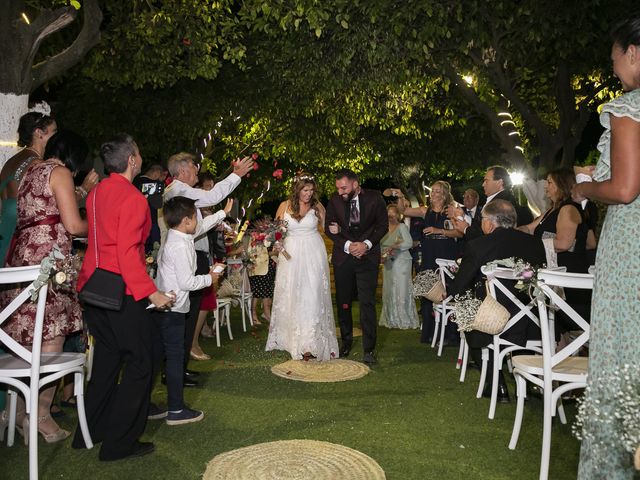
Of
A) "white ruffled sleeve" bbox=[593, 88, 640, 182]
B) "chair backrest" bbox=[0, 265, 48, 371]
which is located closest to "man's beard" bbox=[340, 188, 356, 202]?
"chair backrest" bbox=[0, 265, 48, 371]

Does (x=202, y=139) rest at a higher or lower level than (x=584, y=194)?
higher

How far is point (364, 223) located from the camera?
25.7ft

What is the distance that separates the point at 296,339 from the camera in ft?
24.7

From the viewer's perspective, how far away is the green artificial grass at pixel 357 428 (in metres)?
4.34

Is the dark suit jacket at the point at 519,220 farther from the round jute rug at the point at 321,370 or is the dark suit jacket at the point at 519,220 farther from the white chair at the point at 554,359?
the white chair at the point at 554,359

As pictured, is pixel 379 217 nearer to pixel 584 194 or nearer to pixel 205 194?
pixel 205 194

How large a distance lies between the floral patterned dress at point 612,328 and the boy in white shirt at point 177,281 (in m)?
3.06

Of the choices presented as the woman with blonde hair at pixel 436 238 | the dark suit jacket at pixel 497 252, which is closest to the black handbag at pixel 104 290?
the dark suit jacket at pixel 497 252

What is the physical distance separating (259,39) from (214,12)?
347cm

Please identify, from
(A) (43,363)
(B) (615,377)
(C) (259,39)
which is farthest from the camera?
(C) (259,39)

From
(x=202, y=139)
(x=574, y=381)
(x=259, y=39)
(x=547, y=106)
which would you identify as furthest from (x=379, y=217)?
(x=202, y=139)

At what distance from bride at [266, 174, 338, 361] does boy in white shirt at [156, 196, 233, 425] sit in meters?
2.35

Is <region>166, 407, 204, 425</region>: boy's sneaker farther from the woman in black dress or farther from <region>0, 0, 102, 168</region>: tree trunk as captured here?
<region>0, 0, 102, 168</region>: tree trunk

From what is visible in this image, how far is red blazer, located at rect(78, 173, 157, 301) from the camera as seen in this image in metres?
4.17
